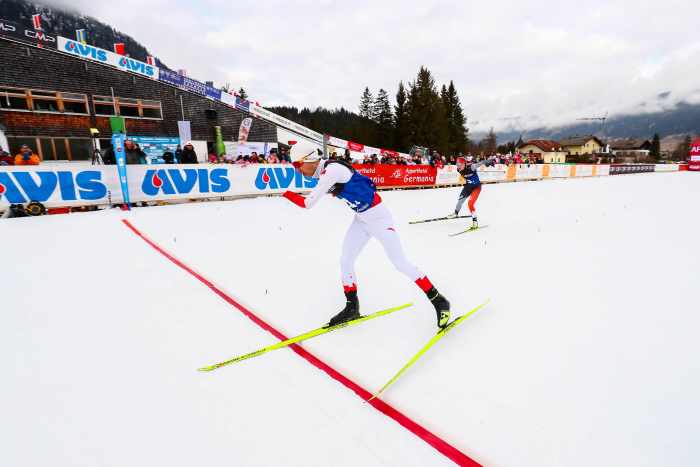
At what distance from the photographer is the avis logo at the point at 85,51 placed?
63.3 ft

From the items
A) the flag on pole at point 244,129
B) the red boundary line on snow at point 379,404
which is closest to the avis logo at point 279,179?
the red boundary line on snow at point 379,404

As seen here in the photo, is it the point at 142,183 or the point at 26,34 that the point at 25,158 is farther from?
the point at 26,34

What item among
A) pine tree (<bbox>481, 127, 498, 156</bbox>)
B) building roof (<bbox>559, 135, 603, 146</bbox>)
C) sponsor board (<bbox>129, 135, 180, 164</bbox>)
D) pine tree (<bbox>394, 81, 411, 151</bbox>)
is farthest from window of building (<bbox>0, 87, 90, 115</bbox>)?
building roof (<bbox>559, 135, 603, 146</bbox>)

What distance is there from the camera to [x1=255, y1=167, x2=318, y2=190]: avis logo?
533 inches

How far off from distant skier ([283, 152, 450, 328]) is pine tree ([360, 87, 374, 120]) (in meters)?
65.8

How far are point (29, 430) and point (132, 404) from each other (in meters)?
0.56

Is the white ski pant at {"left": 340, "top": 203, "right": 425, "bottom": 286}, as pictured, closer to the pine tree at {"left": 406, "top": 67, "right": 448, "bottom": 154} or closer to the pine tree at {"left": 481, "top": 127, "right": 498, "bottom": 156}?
the pine tree at {"left": 406, "top": 67, "right": 448, "bottom": 154}

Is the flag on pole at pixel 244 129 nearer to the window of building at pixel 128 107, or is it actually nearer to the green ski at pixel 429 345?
the window of building at pixel 128 107

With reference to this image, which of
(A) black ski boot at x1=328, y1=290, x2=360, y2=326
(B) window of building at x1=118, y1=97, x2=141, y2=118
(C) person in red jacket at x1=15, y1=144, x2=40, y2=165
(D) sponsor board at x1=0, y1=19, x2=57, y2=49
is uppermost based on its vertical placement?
(D) sponsor board at x1=0, y1=19, x2=57, y2=49

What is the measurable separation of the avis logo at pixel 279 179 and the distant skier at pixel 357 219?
413 inches

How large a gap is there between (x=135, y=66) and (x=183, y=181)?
14.9 metres

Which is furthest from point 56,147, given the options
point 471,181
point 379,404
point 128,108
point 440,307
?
point 379,404

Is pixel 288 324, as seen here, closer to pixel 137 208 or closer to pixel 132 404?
pixel 132 404

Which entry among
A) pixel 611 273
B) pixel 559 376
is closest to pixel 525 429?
pixel 559 376
